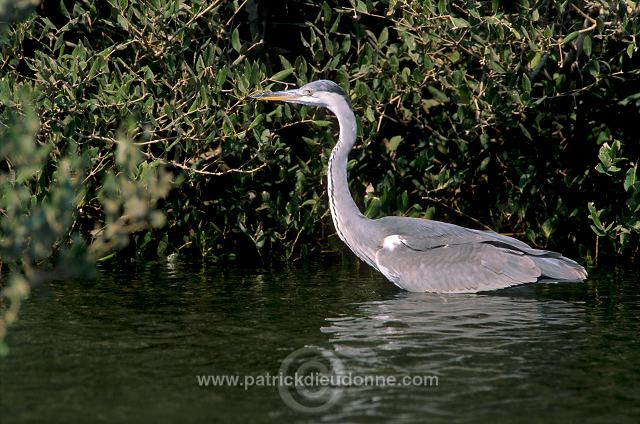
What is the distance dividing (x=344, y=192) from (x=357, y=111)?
1.30 m

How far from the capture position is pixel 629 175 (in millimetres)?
10703

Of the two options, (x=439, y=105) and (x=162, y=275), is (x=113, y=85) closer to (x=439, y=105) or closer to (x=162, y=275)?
(x=162, y=275)

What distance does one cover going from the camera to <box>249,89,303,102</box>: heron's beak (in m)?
10.1

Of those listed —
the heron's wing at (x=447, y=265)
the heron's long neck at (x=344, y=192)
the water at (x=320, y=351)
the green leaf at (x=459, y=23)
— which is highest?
the green leaf at (x=459, y=23)

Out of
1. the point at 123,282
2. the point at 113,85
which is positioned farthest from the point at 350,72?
the point at 123,282

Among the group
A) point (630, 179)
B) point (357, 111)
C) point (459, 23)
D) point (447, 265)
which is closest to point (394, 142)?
point (357, 111)

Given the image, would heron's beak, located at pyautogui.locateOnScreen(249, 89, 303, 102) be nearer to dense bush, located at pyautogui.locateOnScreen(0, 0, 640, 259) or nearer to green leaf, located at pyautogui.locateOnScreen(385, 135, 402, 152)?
dense bush, located at pyautogui.locateOnScreen(0, 0, 640, 259)

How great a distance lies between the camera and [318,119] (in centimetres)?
1116

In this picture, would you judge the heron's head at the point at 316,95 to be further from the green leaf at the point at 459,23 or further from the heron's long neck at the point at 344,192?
the green leaf at the point at 459,23

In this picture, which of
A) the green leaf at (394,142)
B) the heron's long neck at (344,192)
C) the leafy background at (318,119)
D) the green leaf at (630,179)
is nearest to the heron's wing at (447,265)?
the heron's long neck at (344,192)

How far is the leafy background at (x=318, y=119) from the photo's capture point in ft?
33.3

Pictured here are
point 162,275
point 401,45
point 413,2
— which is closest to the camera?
point 413,2

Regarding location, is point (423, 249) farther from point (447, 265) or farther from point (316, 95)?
point (316, 95)

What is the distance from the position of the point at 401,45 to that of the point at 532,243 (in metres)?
2.72
